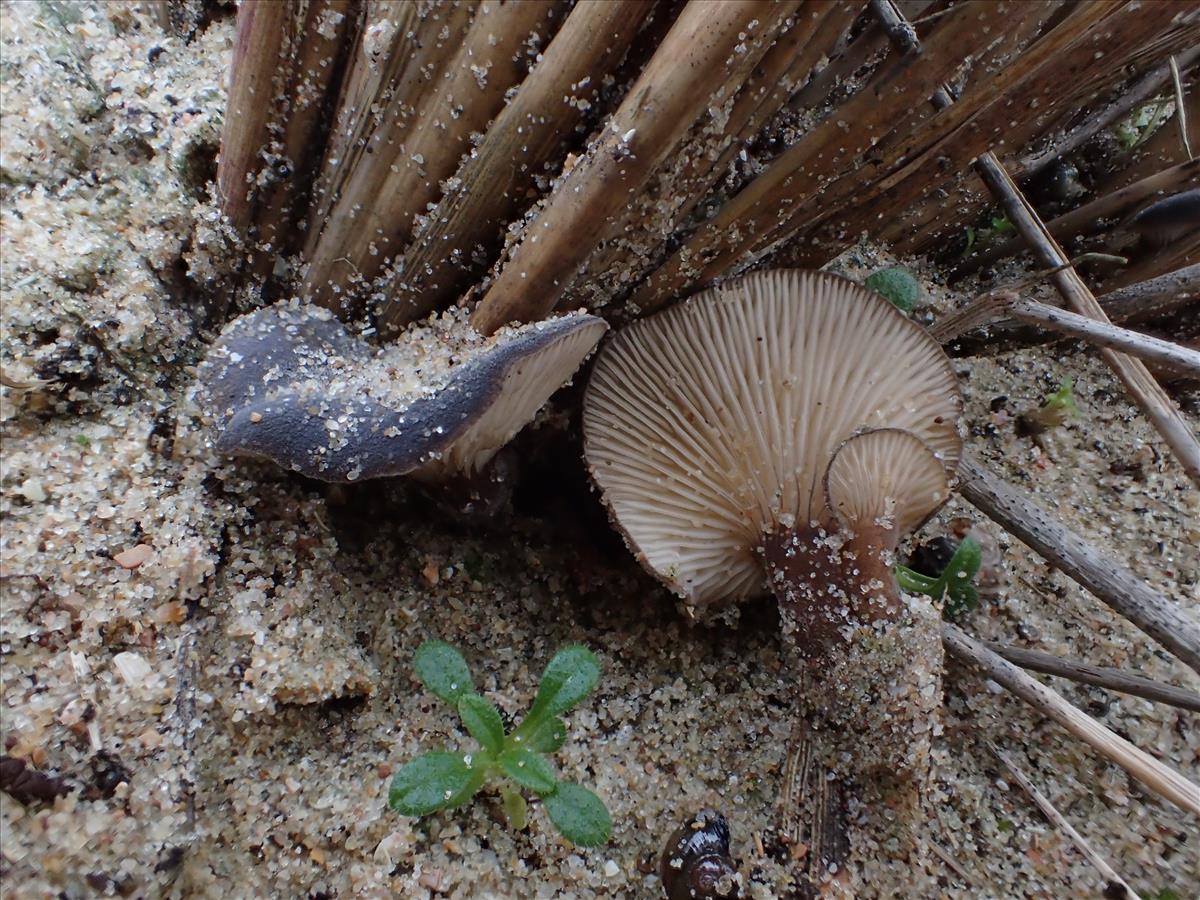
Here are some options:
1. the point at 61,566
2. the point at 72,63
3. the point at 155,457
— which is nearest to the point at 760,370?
the point at 155,457

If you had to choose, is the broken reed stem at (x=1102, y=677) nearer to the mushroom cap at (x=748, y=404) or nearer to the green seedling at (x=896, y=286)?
A: the mushroom cap at (x=748, y=404)

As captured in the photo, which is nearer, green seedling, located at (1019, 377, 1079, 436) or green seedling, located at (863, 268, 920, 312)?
green seedling, located at (863, 268, 920, 312)

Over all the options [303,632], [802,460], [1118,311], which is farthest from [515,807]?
[1118,311]

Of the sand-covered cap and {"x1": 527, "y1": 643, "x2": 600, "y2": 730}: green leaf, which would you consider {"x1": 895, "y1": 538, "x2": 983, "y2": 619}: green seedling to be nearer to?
{"x1": 527, "y1": 643, "x2": 600, "y2": 730}: green leaf

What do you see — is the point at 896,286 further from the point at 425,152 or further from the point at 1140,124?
the point at 425,152

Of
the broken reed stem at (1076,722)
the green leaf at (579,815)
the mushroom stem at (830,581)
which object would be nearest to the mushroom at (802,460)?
the mushroom stem at (830,581)

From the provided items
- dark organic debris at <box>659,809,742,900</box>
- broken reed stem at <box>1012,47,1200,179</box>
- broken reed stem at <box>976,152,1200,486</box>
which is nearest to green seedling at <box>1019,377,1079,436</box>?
broken reed stem at <box>976,152,1200,486</box>
